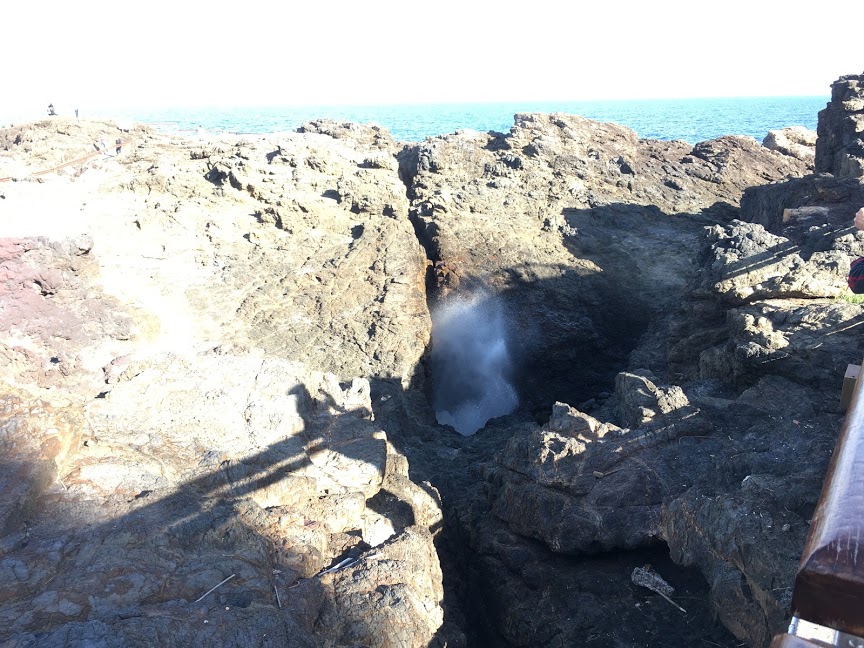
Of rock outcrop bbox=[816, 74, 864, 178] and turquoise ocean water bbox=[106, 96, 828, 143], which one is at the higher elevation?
turquoise ocean water bbox=[106, 96, 828, 143]

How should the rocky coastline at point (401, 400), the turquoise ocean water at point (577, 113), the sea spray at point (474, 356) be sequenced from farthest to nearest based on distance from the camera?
the turquoise ocean water at point (577, 113)
the sea spray at point (474, 356)
the rocky coastline at point (401, 400)

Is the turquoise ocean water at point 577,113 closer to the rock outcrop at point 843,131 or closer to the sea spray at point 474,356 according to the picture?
the sea spray at point 474,356

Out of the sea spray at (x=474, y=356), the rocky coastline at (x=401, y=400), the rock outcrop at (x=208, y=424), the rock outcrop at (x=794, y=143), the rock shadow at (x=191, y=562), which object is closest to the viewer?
the rock shadow at (x=191, y=562)

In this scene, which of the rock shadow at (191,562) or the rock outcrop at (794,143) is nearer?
the rock shadow at (191,562)

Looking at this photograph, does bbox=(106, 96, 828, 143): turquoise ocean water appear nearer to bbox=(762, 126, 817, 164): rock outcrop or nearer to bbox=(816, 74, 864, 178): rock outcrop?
bbox=(762, 126, 817, 164): rock outcrop

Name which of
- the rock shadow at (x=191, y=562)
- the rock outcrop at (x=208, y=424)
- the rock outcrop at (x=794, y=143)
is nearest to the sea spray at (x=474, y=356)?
the rock outcrop at (x=208, y=424)

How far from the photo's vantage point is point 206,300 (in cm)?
1073

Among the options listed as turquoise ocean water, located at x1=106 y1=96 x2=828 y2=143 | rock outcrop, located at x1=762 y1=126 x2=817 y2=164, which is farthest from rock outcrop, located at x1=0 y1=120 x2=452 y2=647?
turquoise ocean water, located at x1=106 y1=96 x2=828 y2=143

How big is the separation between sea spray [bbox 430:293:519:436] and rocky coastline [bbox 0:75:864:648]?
0.07 m

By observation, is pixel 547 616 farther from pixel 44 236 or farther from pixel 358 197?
pixel 358 197

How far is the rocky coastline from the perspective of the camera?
3.88m

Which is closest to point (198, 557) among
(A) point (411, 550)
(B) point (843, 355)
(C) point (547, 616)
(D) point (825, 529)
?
(A) point (411, 550)

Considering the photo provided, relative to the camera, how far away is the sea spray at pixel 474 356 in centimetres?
1217

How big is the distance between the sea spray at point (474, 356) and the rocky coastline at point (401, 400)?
0.07 metres
